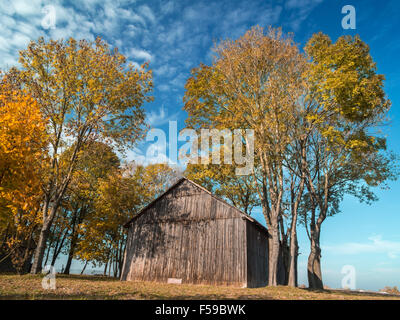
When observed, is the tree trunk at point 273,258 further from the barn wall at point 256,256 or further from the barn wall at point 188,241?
the barn wall at point 188,241

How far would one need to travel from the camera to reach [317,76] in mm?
17672

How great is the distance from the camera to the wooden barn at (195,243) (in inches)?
725

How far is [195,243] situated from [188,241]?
0.66m

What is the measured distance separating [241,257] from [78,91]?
17.1 m

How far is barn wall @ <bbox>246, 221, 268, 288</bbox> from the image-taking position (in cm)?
1855

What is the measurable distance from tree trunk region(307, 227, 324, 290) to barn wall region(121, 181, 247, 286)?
612 centimetres

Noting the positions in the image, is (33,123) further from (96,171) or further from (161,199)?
(96,171)

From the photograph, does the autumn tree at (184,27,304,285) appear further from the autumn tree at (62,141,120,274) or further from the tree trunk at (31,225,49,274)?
the tree trunk at (31,225,49,274)

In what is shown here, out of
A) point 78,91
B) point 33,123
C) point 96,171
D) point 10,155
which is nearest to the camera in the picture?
point 10,155

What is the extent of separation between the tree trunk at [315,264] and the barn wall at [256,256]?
3.70 m

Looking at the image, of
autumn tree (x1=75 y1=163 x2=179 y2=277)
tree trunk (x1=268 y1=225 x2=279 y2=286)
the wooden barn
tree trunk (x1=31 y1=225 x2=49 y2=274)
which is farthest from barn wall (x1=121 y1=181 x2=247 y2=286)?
tree trunk (x1=31 y1=225 x2=49 y2=274)
